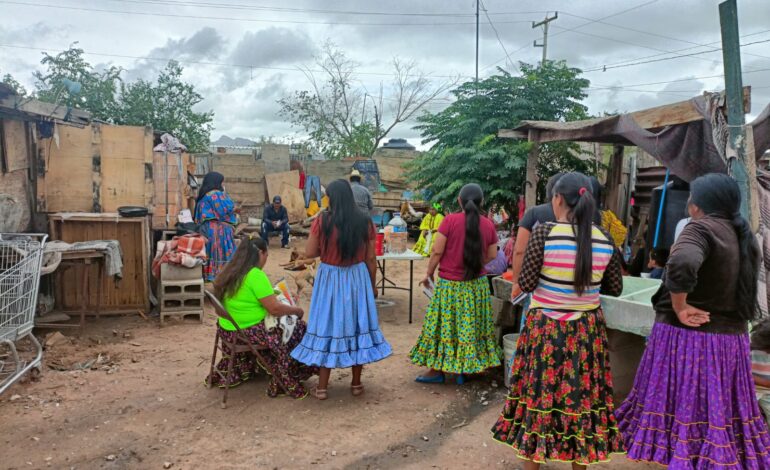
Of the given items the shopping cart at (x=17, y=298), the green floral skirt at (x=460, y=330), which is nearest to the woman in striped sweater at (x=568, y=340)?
the green floral skirt at (x=460, y=330)

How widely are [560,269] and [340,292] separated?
1907mm

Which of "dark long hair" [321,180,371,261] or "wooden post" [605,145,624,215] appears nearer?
"dark long hair" [321,180,371,261]

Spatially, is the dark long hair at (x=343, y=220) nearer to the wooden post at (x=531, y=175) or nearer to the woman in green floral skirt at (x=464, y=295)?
the woman in green floral skirt at (x=464, y=295)

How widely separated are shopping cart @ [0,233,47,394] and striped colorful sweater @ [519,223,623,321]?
12.8 ft

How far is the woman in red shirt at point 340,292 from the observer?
4160mm

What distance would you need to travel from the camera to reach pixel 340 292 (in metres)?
4.23

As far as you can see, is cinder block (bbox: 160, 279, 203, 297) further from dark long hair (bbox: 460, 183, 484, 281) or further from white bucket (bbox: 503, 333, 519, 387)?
white bucket (bbox: 503, 333, 519, 387)

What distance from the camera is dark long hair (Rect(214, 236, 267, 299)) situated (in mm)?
4223

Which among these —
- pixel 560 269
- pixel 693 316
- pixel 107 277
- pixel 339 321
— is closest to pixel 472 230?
pixel 339 321

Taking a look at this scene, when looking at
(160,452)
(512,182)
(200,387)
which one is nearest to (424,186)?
(512,182)

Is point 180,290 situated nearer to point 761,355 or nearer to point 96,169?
point 96,169

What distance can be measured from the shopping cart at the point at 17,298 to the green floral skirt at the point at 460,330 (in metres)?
3.30

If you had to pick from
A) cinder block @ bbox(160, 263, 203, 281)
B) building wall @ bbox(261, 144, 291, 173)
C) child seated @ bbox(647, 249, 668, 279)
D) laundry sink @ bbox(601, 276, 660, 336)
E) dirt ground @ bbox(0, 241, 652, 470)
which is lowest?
dirt ground @ bbox(0, 241, 652, 470)

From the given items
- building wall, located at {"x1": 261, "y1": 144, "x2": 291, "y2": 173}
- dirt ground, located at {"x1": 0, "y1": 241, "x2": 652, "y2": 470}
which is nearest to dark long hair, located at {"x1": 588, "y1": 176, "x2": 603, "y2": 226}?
dirt ground, located at {"x1": 0, "y1": 241, "x2": 652, "y2": 470}
